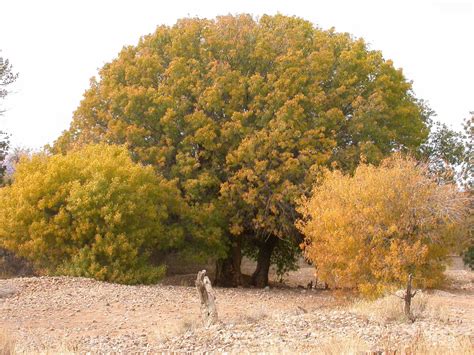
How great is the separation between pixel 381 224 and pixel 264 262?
9.36 metres

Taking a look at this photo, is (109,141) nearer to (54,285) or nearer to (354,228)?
(54,285)

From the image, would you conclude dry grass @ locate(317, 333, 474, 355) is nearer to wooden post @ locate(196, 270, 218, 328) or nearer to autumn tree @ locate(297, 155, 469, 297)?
wooden post @ locate(196, 270, 218, 328)

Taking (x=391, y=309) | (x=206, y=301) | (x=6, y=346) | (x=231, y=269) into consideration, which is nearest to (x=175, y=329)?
(x=206, y=301)

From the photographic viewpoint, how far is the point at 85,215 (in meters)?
21.5

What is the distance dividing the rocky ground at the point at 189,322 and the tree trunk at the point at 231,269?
5236mm

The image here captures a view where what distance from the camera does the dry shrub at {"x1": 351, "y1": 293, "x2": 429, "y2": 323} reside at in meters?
13.3

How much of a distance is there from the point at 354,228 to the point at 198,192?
7313 mm

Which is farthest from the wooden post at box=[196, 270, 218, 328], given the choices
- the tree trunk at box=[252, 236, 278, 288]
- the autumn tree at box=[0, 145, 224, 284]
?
the tree trunk at box=[252, 236, 278, 288]

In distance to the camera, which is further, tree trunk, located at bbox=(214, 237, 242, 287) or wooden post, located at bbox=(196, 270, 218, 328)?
tree trunk, located at bbox=(214, 237, 242, 287)

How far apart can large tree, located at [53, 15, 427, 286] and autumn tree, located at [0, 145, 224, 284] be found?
2098 mm

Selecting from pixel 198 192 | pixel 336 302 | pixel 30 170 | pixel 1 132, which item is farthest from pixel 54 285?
pixel 1 132

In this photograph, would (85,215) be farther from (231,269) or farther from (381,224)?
(381,224)

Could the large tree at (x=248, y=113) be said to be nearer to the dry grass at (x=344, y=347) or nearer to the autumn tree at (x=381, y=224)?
the autumn tree at (x=381, y=224)

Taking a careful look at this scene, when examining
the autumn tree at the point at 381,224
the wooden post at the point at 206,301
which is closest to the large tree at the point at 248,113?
the autumn tree at the point at 381,224
